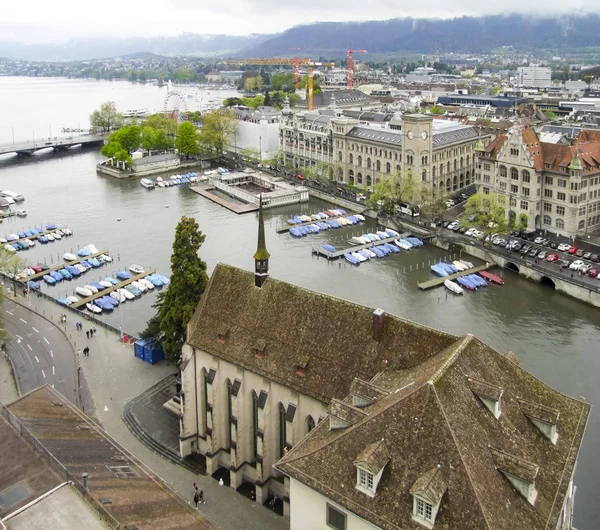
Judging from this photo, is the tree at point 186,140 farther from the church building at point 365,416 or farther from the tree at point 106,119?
the church building at point 365,416

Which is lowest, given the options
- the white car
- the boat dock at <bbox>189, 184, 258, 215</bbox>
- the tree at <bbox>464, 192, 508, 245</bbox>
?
the white car

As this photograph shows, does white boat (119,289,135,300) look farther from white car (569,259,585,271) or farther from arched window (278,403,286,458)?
white car (569,259,585,271)

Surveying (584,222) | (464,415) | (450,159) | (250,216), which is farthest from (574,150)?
(464,415)

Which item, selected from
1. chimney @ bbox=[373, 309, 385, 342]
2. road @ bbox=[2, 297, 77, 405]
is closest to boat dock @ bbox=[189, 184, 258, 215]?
road @ bbox=[2, 297, 77, 405]

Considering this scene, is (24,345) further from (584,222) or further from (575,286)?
(584,222)

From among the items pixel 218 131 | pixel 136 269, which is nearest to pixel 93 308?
pixel 136 269

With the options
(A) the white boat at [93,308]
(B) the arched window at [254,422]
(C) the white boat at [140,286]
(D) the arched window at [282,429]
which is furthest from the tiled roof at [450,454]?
(C) the white boat at [140,286]
